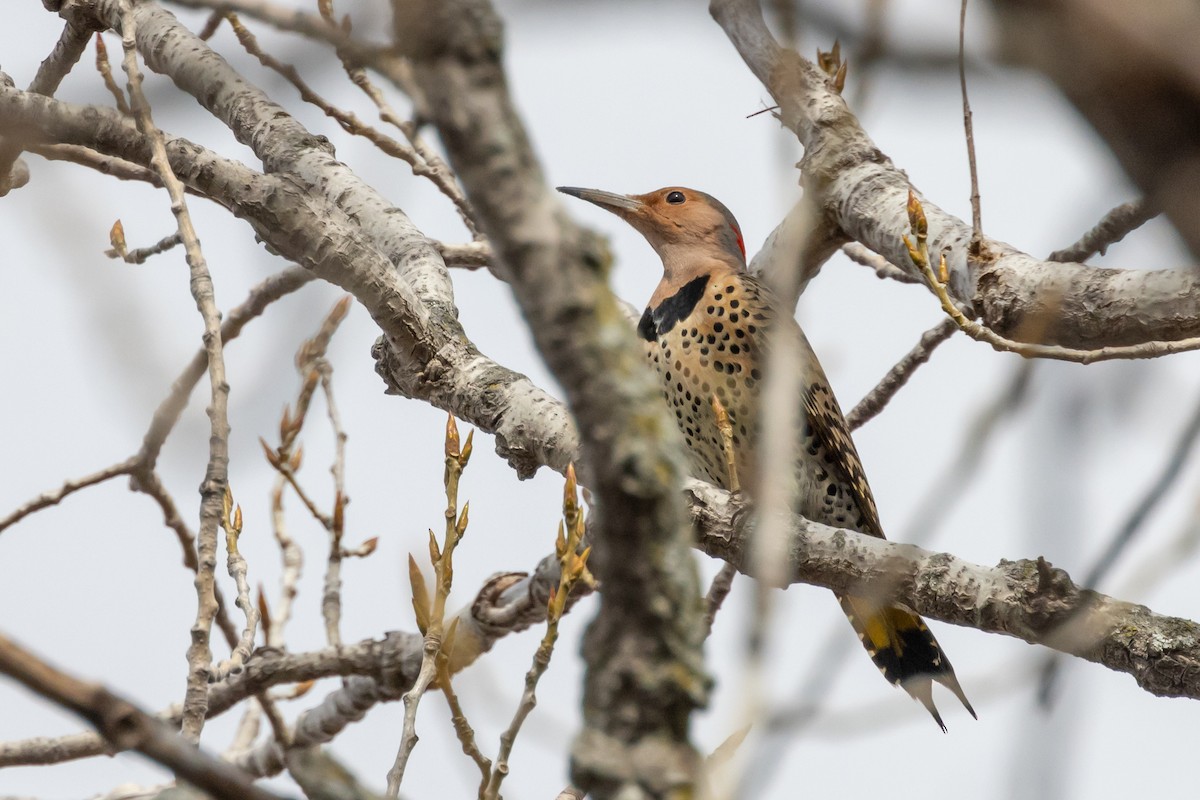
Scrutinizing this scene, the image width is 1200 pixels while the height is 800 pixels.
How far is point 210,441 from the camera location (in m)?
2.26

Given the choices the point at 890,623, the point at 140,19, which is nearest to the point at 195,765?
the point at 140,19

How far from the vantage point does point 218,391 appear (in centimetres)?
223

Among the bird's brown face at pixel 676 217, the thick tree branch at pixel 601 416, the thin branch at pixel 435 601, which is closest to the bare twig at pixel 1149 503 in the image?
the thick tree branch at pixel 601 416

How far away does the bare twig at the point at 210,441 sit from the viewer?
6.43ft

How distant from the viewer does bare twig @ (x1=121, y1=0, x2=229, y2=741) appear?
1.96m

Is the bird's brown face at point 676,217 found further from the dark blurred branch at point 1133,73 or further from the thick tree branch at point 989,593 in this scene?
the dark blurred branch at point 1133,73

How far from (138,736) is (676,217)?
493 cm

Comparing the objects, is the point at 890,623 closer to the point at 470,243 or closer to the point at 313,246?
the point at 470,243

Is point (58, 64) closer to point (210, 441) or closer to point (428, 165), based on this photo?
point (428, 165)

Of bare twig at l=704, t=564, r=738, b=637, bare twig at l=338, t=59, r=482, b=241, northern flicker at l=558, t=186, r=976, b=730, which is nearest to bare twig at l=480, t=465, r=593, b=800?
bare twig at l=704, t=564, r=738, b=637

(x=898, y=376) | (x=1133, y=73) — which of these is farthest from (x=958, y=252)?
(x=1133, y=73)

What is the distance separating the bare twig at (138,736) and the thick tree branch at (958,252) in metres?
1.22

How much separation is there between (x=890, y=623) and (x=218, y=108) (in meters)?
2.94

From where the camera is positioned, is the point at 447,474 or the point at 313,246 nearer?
the point at 447,474
